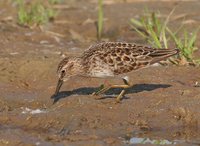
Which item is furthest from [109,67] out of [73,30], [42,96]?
[73,30]

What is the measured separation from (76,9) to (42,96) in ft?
17.3

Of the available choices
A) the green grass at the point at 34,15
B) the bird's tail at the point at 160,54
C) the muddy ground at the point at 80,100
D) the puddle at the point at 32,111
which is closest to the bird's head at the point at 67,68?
the muddy ground at the point at 80,100

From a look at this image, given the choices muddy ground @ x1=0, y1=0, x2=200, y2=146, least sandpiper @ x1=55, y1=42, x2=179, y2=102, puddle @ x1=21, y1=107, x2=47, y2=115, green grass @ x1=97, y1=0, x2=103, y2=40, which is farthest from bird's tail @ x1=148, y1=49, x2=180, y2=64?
green grass @ x1=97, y1=0, x2=103, y2=40

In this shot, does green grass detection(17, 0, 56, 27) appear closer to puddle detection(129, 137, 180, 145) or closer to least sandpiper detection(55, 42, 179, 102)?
least sandpiper detection(55, 42, 179, 102)

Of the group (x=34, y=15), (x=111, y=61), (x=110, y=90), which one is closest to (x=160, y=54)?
(x=111, y=61)

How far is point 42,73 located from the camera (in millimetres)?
11383

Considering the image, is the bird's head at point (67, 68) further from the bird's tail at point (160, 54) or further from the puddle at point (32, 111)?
the bird's tail at point (160, 54)

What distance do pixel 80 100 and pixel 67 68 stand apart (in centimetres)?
46

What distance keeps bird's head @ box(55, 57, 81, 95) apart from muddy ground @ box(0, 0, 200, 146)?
0.95ft

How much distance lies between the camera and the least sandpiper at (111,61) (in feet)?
32.0

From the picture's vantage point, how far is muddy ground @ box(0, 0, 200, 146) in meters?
8.85

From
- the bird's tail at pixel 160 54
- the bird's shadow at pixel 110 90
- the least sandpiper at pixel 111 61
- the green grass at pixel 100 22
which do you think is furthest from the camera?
the green grass at pixel 100 22

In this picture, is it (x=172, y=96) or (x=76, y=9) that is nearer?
(x=172, y=96)

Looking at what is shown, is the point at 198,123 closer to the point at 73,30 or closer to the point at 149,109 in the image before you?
the point at 149,109
